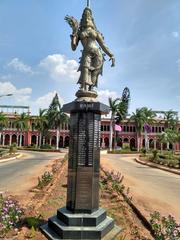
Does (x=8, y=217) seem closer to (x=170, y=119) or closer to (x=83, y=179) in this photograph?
(x=83, y=179)

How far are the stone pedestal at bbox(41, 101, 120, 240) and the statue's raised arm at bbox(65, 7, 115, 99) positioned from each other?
724mm

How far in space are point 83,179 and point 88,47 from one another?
3.50 metres

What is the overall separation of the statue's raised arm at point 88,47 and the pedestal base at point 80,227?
10.1 ft

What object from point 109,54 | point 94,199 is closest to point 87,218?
point 94,199

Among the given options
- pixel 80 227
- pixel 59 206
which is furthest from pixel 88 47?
pixel 59 206

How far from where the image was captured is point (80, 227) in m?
6.19

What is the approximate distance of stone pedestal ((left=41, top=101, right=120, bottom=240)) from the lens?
629cm

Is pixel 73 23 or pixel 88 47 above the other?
pixel 73 23

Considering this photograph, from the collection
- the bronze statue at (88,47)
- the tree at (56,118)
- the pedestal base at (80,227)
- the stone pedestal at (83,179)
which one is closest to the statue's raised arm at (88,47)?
the bronze statue at (88,47)

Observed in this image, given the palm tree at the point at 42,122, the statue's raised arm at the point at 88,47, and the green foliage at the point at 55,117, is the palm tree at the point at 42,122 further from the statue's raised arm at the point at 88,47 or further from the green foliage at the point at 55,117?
the statue's raised arm at the point at 88,47

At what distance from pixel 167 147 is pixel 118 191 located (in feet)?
224

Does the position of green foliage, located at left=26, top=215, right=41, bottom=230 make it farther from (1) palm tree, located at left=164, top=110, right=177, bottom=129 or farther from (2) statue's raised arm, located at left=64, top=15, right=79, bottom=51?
(1) palm tree, located at left=164, top=110, right=177, bottom=129

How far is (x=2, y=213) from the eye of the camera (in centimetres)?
626

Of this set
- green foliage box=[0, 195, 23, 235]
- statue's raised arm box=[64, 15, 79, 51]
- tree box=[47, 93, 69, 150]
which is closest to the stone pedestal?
green foliage box=[0, 195, 23, 235]
